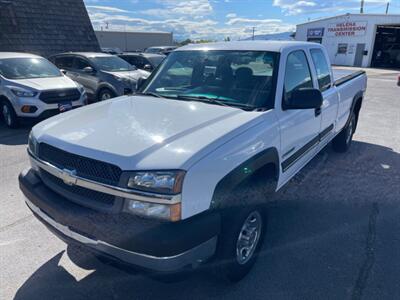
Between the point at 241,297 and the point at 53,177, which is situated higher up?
the point at 53,177

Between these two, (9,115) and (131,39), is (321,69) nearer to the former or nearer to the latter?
(9,115)

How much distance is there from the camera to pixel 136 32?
49.2 meters

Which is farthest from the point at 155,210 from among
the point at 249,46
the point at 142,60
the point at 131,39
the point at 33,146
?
the point at 131,39

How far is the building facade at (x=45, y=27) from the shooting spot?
13852 millimetres

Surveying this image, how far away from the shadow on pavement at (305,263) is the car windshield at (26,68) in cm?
648

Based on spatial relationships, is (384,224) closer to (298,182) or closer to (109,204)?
(298,182)

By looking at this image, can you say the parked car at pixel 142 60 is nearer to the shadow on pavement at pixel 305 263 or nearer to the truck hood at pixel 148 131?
the shadow on pavement at pixel 305 263

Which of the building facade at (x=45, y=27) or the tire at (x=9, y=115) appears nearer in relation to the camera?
the tire at (x=9, y=115)

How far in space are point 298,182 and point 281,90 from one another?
207 cm

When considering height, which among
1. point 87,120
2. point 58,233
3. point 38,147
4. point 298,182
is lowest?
point 298,182

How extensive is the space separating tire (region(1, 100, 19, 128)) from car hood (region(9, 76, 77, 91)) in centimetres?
53

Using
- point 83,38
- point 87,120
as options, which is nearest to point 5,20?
point 83,38

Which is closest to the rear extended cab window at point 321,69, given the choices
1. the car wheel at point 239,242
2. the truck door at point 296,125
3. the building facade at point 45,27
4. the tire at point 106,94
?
the truck door at point 296,125

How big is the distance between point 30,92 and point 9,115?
80 centimetres
